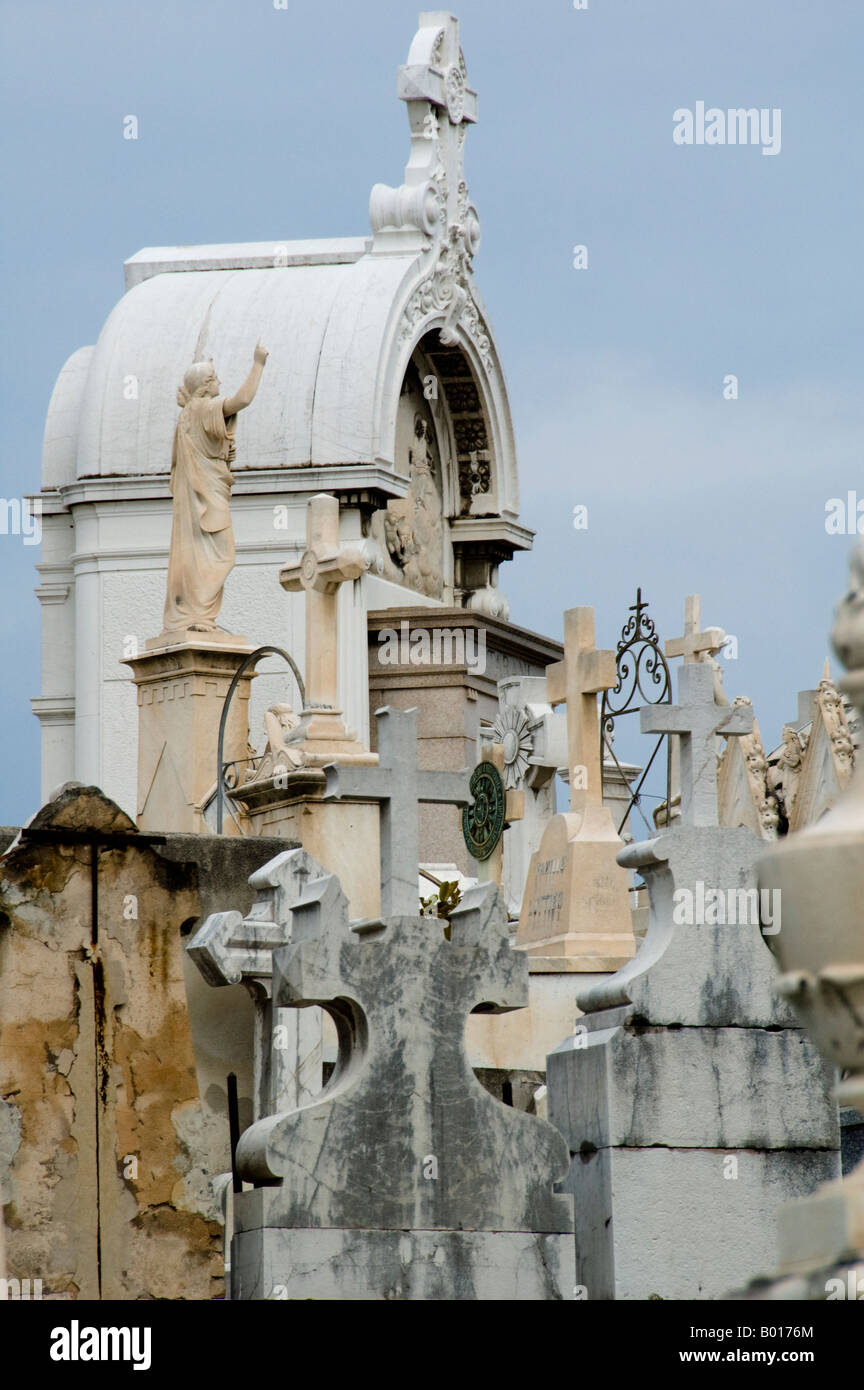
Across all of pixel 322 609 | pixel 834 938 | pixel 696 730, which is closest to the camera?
pixel 834 938

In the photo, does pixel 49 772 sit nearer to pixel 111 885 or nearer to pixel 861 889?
pixel 111 885

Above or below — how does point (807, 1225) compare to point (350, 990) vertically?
below

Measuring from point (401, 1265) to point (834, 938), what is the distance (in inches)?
157

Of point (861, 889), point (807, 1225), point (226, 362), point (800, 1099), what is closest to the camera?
point (861, 889)

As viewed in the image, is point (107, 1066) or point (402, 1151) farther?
point (107, 1066)

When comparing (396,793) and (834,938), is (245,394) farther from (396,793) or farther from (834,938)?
(834,938)

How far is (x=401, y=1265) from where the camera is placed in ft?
24.0

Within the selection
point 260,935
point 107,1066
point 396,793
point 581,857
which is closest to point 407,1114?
point 396,793

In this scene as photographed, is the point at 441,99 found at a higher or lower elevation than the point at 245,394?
higher

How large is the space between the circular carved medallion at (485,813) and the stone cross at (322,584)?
45.4 inches

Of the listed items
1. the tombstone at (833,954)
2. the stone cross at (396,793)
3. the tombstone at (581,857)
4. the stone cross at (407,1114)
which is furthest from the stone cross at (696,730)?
the tombstone at (581,857)

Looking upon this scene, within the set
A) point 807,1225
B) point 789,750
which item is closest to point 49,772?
point 789,750

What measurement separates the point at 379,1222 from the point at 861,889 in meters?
4.06

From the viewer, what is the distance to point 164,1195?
923 centimetres
